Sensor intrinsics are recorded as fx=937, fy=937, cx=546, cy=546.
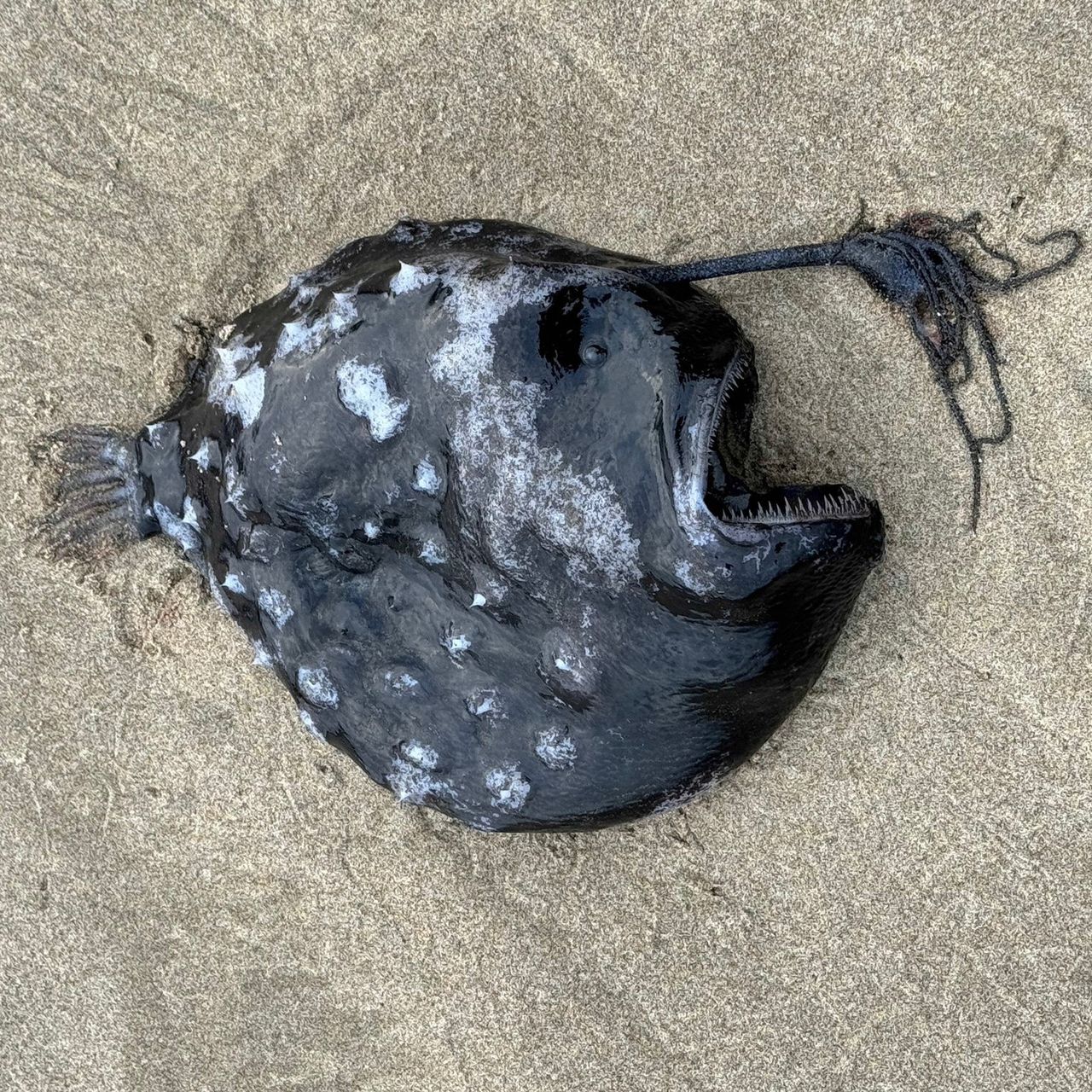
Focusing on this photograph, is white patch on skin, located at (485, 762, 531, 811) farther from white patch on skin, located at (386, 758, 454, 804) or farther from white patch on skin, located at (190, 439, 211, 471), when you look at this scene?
white patch on skin, located at (190, 439, 211, 471)

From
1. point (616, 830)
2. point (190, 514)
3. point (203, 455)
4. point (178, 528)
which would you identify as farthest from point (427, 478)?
point (616, 830)

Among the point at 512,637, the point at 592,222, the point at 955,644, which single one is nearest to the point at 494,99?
the point at 592,222

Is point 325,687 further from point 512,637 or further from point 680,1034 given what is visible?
point 680,1034

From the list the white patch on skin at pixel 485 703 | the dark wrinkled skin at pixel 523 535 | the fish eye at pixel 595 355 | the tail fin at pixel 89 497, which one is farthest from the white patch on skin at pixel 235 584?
the fish eye at pixel 595 355

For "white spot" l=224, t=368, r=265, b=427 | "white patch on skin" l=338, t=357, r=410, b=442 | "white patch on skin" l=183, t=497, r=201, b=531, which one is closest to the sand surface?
"white patch on skin" l=183, t=497, r=201, b=531

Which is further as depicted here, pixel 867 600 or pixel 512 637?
pixel 867 600

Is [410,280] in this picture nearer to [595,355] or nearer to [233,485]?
[595,355]
